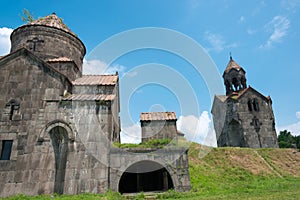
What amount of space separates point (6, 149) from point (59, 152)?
2560mm

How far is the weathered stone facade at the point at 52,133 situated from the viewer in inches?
366

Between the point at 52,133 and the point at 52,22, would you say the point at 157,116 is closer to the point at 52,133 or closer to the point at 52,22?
the point at 52,133

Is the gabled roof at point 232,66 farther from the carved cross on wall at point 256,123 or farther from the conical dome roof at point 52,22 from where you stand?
the conical dome roof at point 52,22

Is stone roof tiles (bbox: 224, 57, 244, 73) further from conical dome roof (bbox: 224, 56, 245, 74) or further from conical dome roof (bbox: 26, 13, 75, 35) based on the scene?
conical dome roof (bbox: 26, 13, 75, 35)

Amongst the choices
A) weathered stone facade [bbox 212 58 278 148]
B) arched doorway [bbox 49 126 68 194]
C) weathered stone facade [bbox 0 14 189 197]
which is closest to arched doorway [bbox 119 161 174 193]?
weathered stone facade [bbox 0 14 189 197]

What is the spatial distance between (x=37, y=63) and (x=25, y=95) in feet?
6.32

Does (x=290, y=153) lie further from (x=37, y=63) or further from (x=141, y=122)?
(x=37, y=63)

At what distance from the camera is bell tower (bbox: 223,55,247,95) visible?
82.9ft

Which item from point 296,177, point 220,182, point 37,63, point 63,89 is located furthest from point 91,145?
point 296,177

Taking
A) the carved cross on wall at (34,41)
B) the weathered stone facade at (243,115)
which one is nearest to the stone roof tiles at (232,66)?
the weathered stone facade at (243,115)

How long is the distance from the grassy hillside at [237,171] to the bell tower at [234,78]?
9.25 metres

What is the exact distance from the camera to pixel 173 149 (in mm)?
10328

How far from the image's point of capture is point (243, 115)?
23172 millimetres

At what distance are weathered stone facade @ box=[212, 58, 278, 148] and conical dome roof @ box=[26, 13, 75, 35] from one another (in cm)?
1912
